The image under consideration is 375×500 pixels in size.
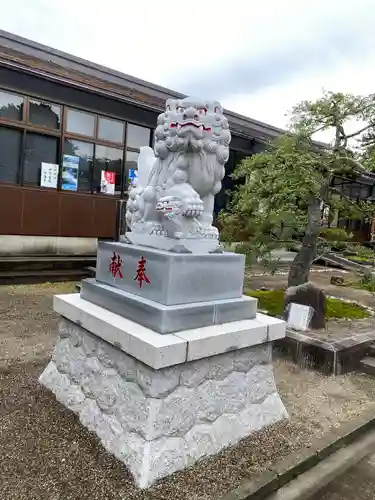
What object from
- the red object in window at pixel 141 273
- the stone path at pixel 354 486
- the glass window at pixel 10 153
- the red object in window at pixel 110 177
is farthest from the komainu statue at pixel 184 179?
the red object in window at pixel 110 177

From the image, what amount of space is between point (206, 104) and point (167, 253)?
4.67 feet

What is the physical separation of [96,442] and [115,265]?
151 centimetres

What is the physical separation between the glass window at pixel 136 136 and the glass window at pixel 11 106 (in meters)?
3.11

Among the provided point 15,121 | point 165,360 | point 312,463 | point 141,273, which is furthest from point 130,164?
point 312,463

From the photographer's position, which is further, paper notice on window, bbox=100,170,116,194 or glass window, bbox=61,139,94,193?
paper notice on window, bbox=100,170,116,194

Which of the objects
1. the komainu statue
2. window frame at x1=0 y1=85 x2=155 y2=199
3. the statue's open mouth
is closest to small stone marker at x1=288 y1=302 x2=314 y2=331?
the komainu statue

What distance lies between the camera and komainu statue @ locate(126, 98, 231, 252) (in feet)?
10.9

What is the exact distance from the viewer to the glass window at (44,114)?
1010 cm

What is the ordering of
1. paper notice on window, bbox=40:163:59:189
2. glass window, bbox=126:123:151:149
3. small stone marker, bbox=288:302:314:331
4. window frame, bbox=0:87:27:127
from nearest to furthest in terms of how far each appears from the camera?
small stone marker, bbox=288:302:314:331, window frame, bbox=0:87:27:127, paper notice on window, bbox=40:163:59:189, glass window, bbox=126:123:151:149

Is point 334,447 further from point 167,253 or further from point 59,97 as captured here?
point 59,97

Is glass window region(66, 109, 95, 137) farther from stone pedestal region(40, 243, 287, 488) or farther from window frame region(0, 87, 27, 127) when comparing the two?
stone pedestal region(40, 243, 287, 488)

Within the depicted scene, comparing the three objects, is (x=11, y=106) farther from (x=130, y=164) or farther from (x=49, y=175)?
(x=130, y=164)

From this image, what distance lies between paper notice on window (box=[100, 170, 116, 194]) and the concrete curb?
953 centimetres

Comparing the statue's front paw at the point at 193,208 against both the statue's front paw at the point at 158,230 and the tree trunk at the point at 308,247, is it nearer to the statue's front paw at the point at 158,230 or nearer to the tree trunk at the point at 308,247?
the statue's front paw at the point at 158,230
